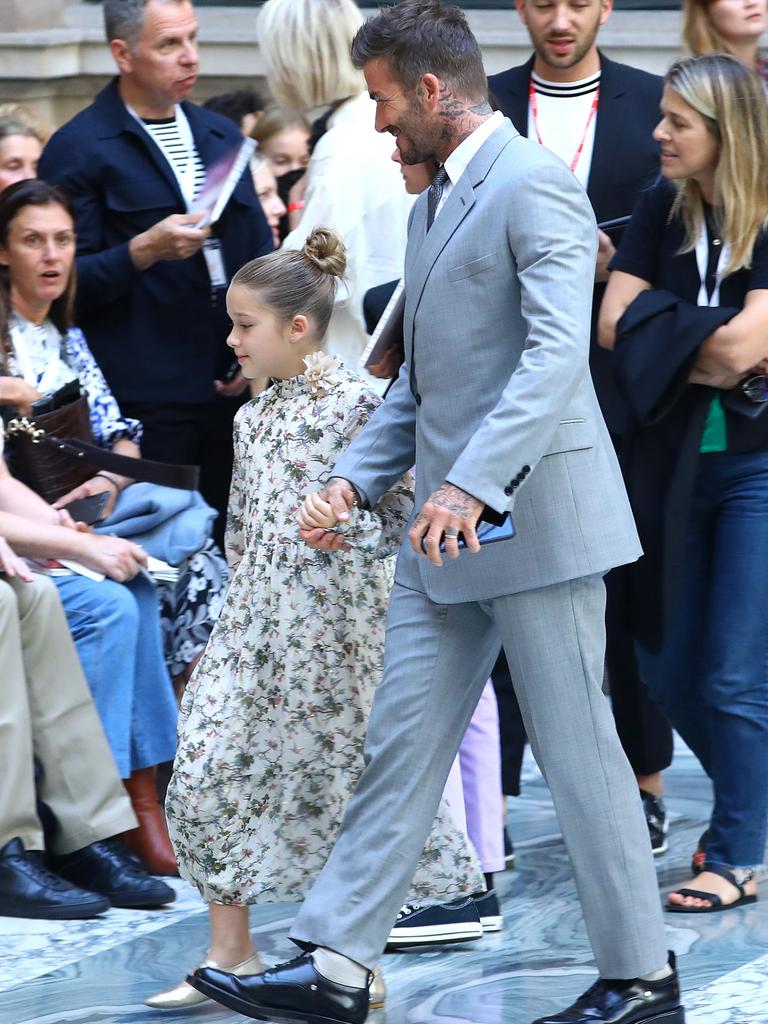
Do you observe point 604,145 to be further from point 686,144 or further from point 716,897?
point 716,897

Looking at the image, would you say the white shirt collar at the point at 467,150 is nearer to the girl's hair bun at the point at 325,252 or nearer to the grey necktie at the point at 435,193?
the grey necktie at the point at 435,193

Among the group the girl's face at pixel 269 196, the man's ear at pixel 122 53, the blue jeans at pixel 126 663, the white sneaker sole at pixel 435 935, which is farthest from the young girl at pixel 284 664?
the girl's face at pixel 269 196

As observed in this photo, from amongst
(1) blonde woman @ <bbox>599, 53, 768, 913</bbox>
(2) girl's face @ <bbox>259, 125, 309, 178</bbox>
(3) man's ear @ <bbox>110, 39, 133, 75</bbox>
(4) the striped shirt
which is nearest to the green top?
(1) blonde woman @ <bbox>599, 53, 768, 913</bbox>

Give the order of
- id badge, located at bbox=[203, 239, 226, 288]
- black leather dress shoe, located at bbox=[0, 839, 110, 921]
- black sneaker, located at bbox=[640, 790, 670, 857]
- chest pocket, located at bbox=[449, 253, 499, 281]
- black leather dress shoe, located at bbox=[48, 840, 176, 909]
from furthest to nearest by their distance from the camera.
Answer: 1. id badge, located at bbox=[203, 239, 226, 288]
2. black sneaker, located at bbox=[640, 790, 670, 857]
3. black leather dress shoe, located at bbox=[48, 840, 176, 909]
4. black leather dress shoe, located at bbox=[0, 839, 110, 921]
5. chest pocket, located at bbox=[449, 253, 499, 281]

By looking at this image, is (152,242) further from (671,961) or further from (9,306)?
(671,961)

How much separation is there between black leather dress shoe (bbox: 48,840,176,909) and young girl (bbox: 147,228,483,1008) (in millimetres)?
723

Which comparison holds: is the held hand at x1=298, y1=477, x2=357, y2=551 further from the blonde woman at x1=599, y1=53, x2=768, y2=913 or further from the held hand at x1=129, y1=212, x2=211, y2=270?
the held hand at x1=129, y1=212, x2=211, y2=270

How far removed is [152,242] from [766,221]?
177 cm

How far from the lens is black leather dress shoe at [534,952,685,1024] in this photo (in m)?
3.18

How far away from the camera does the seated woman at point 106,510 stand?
4.53m

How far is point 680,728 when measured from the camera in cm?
439

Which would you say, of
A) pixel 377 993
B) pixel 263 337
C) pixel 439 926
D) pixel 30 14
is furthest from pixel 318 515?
pixel 30 14

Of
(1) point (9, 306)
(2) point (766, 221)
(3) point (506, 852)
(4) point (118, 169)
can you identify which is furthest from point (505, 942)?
(4) point (118, 169)

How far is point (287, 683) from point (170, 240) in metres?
1.79
